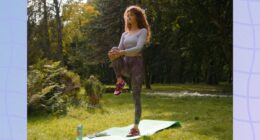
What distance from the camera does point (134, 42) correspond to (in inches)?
201

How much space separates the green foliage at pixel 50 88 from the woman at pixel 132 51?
358 cm

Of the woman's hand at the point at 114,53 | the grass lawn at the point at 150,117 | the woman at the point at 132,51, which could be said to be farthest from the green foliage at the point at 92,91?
the woman's hand at the point at 114,53

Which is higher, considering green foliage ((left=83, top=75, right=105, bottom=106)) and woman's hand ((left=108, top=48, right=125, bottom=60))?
woman's hand ((left=108, top=48, right=125, bottom=60))

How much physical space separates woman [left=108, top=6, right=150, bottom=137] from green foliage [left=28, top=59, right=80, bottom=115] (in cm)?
358

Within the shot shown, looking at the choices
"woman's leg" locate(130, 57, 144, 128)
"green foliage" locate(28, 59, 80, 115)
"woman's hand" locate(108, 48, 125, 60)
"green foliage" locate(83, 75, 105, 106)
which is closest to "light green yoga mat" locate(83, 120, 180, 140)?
"woman's leg" locate(130, 57, 144, 128)

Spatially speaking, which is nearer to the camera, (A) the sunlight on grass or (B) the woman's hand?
(B) the woman's hand

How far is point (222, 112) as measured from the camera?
917 centimetres

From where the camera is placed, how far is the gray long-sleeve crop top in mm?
5047

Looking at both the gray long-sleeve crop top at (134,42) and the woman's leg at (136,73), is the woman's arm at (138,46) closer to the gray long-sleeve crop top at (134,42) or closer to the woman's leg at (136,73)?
the gray long-sleeve crop top at (134,42)

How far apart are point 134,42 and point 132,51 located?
0.43ft

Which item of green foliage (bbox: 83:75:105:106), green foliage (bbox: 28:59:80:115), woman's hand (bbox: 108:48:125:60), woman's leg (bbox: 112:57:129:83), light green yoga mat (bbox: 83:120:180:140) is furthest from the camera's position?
green foliage (bbox: 83:75:105:106)

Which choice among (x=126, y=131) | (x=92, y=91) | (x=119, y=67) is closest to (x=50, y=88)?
(x=92, y=91)

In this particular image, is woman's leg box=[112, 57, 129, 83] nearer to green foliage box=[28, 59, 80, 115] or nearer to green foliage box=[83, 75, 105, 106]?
green foliage box=[28, 59, 80, 115]
